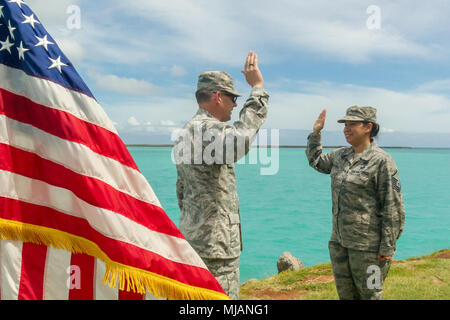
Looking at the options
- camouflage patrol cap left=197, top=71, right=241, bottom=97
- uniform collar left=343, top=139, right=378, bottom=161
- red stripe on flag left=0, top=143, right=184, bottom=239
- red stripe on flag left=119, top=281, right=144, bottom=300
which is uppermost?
camouflage patrol cap left=197, top=71, right=241, bottom=97

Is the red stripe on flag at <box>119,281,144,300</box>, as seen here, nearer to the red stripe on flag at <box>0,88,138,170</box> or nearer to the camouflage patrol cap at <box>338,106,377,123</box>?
the red stripe on flag at <box>0,88,138,170</box>

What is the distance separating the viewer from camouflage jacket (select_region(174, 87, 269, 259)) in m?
2.79

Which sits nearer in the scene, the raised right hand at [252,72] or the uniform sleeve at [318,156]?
the raised right hand at [252,72]

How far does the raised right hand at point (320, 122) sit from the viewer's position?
4.59 m

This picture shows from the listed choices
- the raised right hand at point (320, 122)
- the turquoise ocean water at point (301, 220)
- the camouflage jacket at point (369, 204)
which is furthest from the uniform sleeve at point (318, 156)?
the turquoise ocean water at point (301, 220)

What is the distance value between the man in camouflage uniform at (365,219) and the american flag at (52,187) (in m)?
2.48

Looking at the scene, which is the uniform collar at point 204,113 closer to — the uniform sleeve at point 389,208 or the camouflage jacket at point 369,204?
the camouflage jacket at point 369,204

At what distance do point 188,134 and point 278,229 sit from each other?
53.0m

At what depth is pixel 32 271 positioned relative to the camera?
2.01m

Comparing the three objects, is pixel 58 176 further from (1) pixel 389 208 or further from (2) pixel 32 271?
(1) pixel 389 208

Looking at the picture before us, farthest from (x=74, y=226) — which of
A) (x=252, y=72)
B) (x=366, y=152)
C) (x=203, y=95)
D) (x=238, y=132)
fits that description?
(x=366, y=152)

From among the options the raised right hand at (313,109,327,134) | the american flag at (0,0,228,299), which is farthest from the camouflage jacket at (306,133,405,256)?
the american flag at (0,0,228,299)

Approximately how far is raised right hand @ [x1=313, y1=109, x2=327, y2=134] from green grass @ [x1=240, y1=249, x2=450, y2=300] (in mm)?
Answer: 3283

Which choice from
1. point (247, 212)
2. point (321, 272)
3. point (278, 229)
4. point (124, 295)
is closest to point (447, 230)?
point (278, 229)
